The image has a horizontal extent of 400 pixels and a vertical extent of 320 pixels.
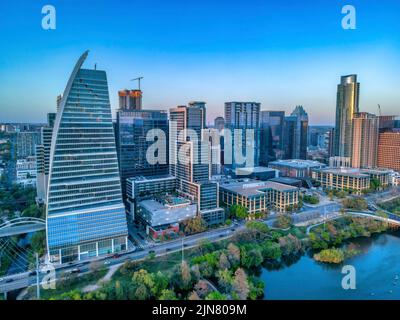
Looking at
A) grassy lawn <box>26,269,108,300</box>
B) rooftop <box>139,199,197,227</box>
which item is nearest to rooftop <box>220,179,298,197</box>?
rooftop <box>139,199,197,227</box>

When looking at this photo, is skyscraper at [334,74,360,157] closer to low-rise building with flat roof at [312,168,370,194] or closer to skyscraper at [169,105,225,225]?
low-rise building with flat roof at [312,168,370,194]

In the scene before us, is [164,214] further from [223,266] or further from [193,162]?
[223,266]

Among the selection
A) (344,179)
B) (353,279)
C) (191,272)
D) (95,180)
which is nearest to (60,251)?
(95,180)

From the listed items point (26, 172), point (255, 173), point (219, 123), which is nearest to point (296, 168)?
point (255, 173)

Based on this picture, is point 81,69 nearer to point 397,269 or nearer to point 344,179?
point 397,269

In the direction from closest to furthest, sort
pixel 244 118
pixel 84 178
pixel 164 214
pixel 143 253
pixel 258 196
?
1. pixel 84 178
2. pixel 143 253
3. pixel 164 214
4. pixel 258 196
5. pixel 244 118

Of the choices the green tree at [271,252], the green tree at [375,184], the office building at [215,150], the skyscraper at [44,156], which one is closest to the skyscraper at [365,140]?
the green tree at [375,184]
